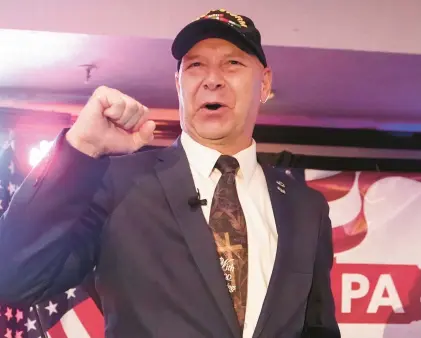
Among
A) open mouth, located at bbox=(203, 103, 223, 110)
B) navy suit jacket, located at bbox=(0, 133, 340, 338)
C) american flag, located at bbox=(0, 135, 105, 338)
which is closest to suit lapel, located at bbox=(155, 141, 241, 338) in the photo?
navy suit jacket, located at bbox=(0, 133, 340, 338)

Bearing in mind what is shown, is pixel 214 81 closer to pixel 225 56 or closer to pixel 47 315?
pixel 225 56

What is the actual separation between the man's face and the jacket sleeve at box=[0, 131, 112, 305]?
28 centimetres

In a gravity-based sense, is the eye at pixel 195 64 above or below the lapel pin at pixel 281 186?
above

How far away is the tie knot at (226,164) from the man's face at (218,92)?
0.04 metres

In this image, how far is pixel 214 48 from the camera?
4.83ft

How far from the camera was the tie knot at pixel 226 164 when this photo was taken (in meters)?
1.44

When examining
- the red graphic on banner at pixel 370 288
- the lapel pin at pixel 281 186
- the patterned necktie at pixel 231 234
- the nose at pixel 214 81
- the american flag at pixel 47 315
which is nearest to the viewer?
the patterned necktie at pixel 231 234

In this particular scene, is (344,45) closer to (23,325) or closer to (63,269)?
(63,269)

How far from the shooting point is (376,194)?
3.05m

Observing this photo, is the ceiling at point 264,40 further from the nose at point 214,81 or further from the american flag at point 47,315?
the nose at point 214,81

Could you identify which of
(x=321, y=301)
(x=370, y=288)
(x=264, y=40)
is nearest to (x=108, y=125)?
(x=321, y=301)

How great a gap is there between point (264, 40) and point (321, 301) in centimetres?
107

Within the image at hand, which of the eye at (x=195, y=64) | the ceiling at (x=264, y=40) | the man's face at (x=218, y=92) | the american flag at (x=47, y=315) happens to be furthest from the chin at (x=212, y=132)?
the american flag at (x=47, y=315)

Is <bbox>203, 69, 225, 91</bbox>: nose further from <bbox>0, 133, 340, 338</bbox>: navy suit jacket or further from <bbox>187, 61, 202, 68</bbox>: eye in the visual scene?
<bbox>0, 133, 340, 338</bbox>: navy suit jacket
